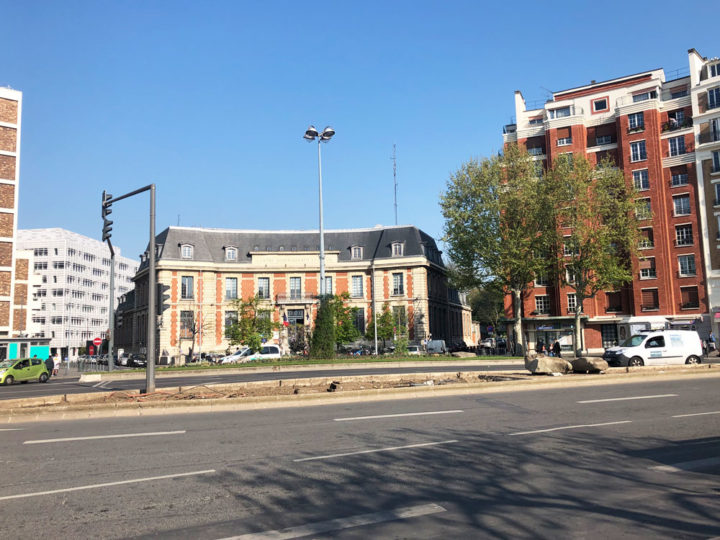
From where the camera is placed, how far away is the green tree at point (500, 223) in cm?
4397

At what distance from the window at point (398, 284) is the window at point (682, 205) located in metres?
28.7

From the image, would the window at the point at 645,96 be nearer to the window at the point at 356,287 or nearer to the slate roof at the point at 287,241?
the slate roof at the point at 287,241

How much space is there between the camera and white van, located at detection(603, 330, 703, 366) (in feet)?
84.3

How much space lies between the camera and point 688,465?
731cm

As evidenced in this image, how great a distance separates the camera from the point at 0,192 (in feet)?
160

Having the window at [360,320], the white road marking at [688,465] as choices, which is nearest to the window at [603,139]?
the window at [360,320]

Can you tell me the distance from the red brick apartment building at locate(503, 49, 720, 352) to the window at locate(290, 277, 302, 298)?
2573 cm

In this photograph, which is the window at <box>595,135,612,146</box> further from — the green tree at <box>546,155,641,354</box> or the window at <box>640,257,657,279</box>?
the window at <box>640,257,657,279</box>

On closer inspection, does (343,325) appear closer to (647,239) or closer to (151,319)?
(647,239)

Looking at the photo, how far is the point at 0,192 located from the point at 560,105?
52006 mm

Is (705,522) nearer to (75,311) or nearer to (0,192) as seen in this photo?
(0,192)

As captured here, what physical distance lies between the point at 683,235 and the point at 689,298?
18.0 feet

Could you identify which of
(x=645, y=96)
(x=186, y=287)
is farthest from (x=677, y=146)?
(x=186, y=287)

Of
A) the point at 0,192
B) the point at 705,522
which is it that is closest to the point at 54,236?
the point at 0,192
